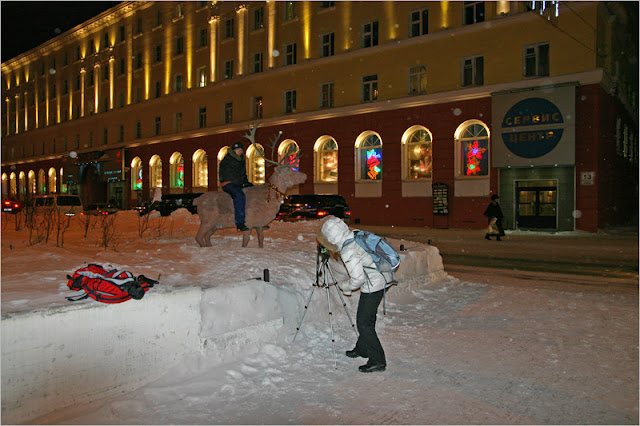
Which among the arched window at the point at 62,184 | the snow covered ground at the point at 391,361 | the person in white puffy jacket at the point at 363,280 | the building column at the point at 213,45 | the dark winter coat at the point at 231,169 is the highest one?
the building column at the point at 213,45

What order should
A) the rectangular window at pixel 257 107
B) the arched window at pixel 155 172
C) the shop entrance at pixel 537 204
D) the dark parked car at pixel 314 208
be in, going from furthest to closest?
the arched window at pixel 155 172 < the rectangular window at pixel 257 107 < the shop entrance at pixel 537 204 < the dark parked car at pixel 314 208

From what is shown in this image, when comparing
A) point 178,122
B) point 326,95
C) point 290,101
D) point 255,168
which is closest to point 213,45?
point 178,122

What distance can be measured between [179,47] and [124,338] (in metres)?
42.1

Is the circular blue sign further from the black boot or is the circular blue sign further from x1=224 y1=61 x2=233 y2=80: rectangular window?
x1=224 y1=61 x2=233 y2=80: rectangular window

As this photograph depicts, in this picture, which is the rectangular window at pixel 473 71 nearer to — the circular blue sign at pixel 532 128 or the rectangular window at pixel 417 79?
the rectangular window at pixel 417 79

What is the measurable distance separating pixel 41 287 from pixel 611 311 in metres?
8.66

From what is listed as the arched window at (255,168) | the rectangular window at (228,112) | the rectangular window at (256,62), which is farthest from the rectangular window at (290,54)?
the arched window at (255,168)

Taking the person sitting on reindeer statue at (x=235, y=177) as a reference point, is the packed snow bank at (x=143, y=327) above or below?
below

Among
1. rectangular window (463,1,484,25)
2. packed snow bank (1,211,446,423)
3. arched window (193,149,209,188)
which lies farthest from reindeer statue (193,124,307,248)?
arched window (193,149,209,188)

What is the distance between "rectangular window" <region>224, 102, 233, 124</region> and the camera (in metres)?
38.8

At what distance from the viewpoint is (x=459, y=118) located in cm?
2723

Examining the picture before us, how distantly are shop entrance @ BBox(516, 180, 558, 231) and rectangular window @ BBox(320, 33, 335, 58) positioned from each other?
50.0 ft

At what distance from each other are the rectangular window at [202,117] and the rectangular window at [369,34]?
51.6 feet

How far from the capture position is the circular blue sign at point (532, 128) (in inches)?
948
